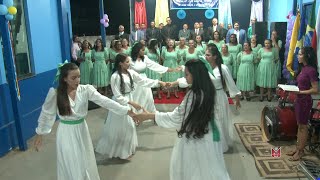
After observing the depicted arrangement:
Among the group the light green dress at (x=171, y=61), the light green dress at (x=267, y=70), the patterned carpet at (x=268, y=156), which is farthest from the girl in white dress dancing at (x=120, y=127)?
the light green dress at (x=267, y=70)

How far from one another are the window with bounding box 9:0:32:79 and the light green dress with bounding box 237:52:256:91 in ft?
15.7

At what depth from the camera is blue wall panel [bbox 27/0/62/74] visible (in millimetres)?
5820

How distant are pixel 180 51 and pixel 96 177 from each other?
563cm

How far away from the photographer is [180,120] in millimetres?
2812

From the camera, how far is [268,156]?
4480 mm

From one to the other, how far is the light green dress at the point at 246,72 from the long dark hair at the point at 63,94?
5538mm

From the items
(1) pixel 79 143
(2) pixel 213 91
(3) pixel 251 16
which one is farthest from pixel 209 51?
(3) pixel 251 16

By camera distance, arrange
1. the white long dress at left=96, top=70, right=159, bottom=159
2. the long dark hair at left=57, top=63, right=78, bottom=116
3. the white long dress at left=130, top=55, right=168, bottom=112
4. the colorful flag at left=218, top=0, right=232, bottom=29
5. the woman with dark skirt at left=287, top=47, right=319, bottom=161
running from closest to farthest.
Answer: the long dark hair at left=57, top=63, right=78, bottom=116
the woman with dark skirt at left=287, top=47, right=319, bottom=161
the white long dress at left=96, top=70, right=159, bottom=159
the white long dress at left=130, top=55, right=168, bottom=112
the colorful flag at left=218, top=0, right=232, bottom=29

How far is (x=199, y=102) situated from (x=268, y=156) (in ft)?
7.58

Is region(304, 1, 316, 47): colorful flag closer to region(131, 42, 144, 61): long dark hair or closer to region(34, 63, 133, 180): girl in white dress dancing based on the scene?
region(131, 42, 144, 61): long dark hair

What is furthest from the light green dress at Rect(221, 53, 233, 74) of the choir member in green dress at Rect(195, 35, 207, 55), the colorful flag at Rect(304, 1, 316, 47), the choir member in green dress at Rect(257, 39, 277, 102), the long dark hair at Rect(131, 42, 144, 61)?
the long dark hair at Rect(131, 42, 144, 61)

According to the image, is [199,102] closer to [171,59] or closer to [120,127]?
[120,127]

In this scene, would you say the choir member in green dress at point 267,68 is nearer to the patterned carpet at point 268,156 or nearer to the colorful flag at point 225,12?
the patterned carpet at point 268,156

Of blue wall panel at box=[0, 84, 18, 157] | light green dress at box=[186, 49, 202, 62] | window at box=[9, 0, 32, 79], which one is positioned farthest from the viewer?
light green dress at box=[186, 49, 202, 62]
